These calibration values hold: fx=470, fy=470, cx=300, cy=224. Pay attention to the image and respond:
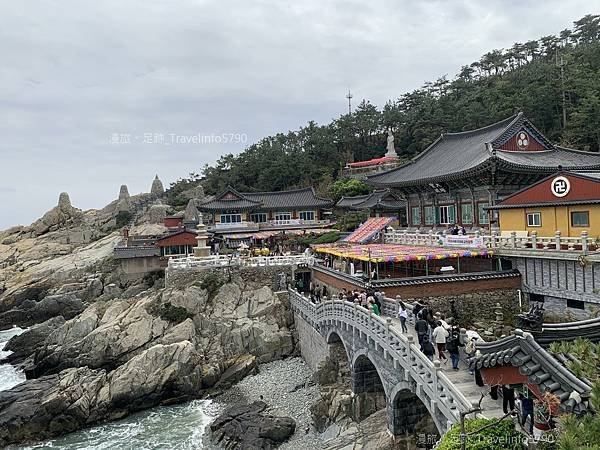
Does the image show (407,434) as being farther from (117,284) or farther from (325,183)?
(325,183)

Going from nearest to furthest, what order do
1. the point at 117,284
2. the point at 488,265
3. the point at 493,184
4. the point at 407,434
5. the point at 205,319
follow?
the point at 407,434
the point at 488,265
the point at 493,184
the point at 205,319
the point at 117,284

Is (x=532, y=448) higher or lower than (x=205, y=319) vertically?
higher

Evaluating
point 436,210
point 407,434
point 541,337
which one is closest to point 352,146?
point 436,210

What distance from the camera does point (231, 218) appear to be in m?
57.2

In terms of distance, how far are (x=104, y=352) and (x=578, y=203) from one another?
2939cm

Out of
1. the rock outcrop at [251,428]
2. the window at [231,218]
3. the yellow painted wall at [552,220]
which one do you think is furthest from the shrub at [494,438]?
the window at [231,218]

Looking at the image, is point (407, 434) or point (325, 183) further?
point (325, 183)

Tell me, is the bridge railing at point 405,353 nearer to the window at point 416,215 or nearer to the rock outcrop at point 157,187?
the window at point 416,215

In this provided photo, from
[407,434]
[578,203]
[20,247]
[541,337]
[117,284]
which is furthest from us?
[20,247]

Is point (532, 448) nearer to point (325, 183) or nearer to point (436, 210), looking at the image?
point (436, 210)

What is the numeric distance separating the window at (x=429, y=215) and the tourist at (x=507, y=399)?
86.5 ft

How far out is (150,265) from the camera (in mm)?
48656

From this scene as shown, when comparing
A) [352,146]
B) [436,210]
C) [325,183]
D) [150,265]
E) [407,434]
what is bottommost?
[407,434]

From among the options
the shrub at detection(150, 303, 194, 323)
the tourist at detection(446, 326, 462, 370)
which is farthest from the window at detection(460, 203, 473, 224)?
the shrub at detection(150, 303, 194, 323)
